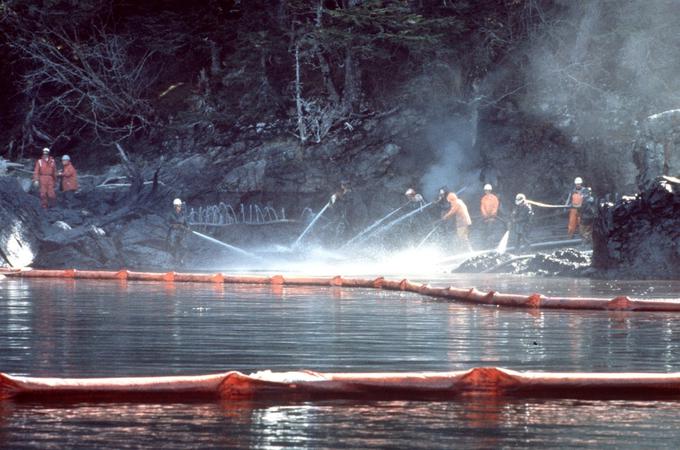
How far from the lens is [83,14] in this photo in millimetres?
48438

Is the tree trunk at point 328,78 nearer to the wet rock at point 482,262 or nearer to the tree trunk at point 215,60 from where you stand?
the tree trunk at point 215,60

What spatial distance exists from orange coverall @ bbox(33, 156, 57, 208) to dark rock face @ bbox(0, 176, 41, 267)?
119 inches

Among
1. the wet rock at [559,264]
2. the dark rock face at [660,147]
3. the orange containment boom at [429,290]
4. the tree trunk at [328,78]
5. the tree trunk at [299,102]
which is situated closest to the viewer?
the orange containment boom at [429,290]

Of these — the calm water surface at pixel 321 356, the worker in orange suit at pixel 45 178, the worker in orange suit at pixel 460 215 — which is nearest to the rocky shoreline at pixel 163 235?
the worker in orange suit at pixel 45 178

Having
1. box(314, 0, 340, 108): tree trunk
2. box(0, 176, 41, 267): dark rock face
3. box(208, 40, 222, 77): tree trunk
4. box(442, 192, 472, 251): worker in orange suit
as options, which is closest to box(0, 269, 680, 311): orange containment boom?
box(0, 176, 41, 267): dark rock face

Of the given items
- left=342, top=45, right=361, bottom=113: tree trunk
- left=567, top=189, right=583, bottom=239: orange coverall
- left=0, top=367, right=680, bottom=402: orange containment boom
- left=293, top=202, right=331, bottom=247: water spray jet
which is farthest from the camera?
left=342, top=45, right=361, bottom=113: tree trunk

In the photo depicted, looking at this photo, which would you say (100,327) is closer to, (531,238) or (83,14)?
(531,238)

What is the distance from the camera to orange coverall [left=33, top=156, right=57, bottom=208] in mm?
41688

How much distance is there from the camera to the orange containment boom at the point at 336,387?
7.93m

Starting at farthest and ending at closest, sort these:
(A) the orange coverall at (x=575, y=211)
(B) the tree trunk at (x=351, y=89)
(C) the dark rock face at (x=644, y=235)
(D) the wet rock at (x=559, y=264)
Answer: (B) the tree trunk at (x=351, y=89)
(A) the orange coverall at (x=575, y=211)
(D) the wet rock at (x=559, y=264)
(C) the dark rock face at (x=644, y=235)

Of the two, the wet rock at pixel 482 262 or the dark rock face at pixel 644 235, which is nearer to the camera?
the dark rock face at pixel 644 235

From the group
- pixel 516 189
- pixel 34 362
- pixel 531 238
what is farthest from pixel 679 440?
pixel 516 189

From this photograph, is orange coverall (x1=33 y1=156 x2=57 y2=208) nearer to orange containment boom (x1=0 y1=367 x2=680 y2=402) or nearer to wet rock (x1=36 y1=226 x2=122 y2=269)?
wet rock (x1=36 y1=226 x2=122 y2=269)

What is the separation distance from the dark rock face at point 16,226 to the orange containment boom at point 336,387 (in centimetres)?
2747
